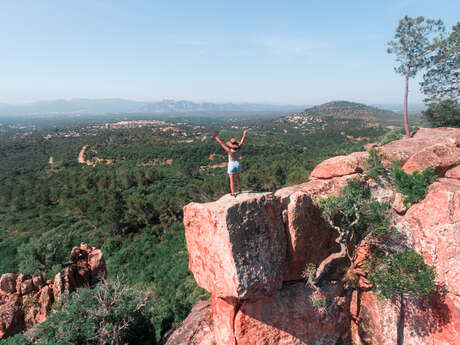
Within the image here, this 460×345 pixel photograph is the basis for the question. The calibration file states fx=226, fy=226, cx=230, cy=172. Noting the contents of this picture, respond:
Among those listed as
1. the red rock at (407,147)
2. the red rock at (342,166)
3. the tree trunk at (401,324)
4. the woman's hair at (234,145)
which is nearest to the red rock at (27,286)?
the woman's hair at (234,145)

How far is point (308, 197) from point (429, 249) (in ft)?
19.1

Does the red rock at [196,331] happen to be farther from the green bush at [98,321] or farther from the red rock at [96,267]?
the red rock at [96,267]

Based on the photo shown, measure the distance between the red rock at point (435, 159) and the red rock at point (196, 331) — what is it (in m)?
15.1

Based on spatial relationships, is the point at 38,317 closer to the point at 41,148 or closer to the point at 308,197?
the point at 308,197

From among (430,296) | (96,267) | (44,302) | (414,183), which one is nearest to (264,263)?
(430,296)

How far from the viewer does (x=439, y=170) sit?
1326 centimetres

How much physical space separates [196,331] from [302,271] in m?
7.34

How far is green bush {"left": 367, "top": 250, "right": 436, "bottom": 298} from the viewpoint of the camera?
9.20 meters

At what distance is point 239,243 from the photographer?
30.2 ft

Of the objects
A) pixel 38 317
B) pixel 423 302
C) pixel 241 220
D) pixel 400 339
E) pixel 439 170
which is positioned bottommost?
pixel 38 317

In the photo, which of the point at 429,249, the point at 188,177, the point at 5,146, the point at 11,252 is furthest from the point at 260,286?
the point at 5,146

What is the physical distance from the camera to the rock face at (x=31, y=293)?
1562 cm

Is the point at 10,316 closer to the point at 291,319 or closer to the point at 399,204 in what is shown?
the point at 291,319

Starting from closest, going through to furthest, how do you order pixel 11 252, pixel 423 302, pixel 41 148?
pixel 423 302 → pixel 11 252 → pixel 41 148
